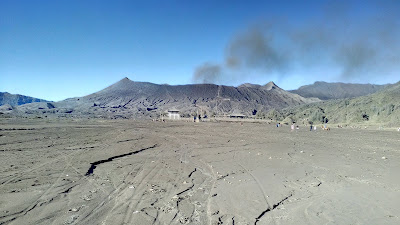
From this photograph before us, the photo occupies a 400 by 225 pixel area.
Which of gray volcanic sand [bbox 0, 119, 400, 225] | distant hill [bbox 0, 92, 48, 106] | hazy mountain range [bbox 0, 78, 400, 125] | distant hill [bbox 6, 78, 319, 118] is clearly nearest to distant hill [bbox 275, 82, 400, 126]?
hazy mountain range [bbox 0, 78, 400, 125]

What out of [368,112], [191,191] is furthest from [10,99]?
[191,191]

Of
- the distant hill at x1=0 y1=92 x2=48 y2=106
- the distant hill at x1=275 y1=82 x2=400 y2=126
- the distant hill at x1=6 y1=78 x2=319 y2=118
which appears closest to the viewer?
the distant hill at x1=275 y1=82 x2=400 y2=126

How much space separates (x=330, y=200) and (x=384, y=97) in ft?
190

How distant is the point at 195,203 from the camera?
6359 millimetres

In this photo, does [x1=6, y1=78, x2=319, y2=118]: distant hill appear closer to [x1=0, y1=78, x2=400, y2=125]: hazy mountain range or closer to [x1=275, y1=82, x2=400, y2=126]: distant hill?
[x1=0, y1=78, x2=400, y2=125]: hazy mountain range

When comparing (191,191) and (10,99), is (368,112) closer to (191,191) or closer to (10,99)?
(191,191)

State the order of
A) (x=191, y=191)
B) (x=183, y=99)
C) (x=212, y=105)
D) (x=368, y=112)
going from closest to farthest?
1. (x=191, y=191)
2. (x=368, y=112)
3. (x=212, y=105)
4. (x=183, y=99)

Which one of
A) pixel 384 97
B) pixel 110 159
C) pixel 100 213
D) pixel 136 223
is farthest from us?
pixel 384 97

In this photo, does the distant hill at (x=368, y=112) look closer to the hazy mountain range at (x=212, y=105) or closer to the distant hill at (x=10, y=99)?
the hazy mountain range at (x=212, y=105)

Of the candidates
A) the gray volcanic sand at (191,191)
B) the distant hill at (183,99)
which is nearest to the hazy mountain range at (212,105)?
the distant hill at (183,99)

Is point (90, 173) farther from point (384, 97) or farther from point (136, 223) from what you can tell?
point (384, 97)

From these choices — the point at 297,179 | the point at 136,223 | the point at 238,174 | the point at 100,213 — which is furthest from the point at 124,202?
the point at 297,179


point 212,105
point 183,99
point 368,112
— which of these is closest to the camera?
point 368,112

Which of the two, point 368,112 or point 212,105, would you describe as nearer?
point 368,112
